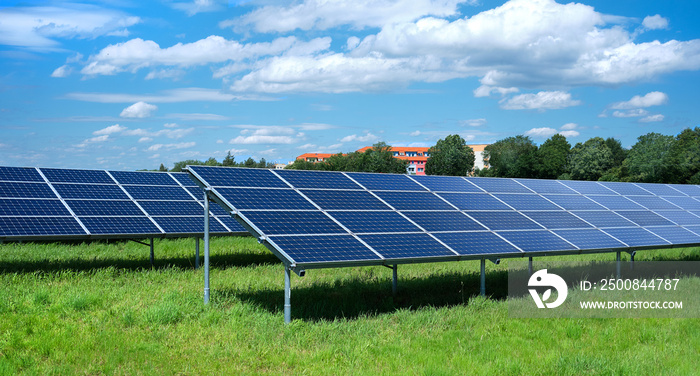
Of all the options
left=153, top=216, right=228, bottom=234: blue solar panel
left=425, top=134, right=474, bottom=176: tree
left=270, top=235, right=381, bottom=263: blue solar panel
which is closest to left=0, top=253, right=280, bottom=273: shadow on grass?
left=153, top=216, right=228, bottom=234: blue solar panel

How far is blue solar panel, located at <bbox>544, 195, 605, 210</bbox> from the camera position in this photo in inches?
846

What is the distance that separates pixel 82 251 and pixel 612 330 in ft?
72.4

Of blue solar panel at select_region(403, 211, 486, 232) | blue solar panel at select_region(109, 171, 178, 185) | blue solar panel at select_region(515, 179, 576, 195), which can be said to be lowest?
blue solar panel at select_region(403, 211, 486, 232)

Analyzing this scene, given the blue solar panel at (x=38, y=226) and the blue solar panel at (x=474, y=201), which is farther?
the blue solar panel at (x=38, y=226)

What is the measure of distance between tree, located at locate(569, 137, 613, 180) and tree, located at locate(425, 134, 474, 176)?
30.2 meters

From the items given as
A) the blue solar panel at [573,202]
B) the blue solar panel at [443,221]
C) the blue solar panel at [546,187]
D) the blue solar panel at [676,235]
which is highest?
the blue solar panel at [546,187]

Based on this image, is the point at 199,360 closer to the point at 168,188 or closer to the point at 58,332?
the point at 58,332

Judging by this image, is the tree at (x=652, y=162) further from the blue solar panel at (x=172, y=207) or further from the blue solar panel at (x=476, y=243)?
the blue solar panel at (x=476, y=243)

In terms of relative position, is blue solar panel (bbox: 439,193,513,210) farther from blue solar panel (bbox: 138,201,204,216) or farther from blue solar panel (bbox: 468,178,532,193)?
blue solar panel (bbox: 138,201,204,216)

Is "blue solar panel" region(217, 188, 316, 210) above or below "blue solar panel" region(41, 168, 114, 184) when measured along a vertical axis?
below

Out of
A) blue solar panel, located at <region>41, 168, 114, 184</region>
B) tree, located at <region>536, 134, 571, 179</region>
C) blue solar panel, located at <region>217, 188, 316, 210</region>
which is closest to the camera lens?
blue solar panel, located at <region>217, 188, 316, 210</region>

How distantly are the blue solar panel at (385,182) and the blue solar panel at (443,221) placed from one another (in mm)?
1972

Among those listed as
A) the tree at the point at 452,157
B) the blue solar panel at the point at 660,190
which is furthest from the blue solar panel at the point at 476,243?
the tree at the point at 452,157

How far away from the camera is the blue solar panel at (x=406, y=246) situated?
13.9 m
